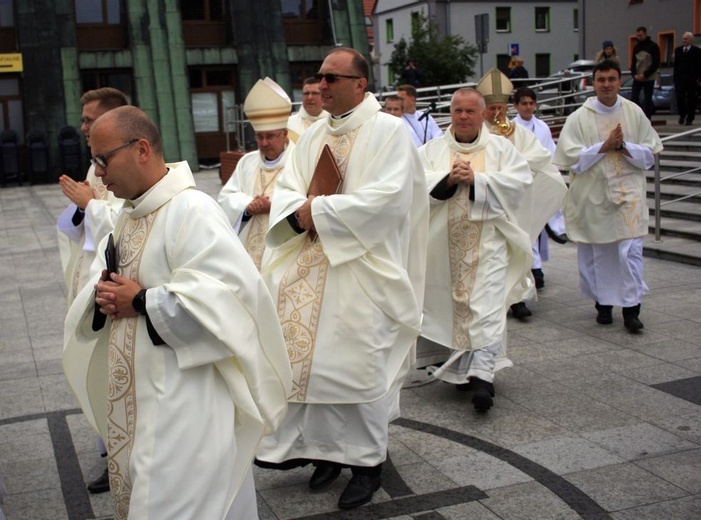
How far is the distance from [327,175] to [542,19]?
2057 inches

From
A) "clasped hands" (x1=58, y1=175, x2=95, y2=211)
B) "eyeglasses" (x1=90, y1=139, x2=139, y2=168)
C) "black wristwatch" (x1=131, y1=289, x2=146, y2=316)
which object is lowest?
"black wristwatch" (x1=131, y1=289, x2=146, y2=316)

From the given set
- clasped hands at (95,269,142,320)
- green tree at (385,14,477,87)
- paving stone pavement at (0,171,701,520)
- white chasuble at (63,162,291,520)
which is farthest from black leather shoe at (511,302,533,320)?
green tree at (385,14,477,87)

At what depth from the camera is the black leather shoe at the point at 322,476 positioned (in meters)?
5.11

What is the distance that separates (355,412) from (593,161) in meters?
4.34

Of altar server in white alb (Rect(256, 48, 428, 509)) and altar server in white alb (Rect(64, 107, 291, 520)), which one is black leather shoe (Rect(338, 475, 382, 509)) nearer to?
altar server in white alb (Rect(256, 48, 428, 509))

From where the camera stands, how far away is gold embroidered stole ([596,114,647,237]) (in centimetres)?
843

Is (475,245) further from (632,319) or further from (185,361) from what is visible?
(185,361)

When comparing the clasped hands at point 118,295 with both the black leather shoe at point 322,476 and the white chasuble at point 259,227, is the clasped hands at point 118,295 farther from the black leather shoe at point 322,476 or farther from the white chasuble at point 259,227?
the white chasuble at point 259,227

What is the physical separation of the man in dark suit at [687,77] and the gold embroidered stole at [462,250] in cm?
1424

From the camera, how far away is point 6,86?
1012 inches

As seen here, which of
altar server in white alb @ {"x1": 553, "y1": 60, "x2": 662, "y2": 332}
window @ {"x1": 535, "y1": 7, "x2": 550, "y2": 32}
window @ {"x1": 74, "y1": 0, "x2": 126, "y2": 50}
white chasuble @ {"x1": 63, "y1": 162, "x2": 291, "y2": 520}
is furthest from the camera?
window @ {"x1": 535, "y1": 7, "x2": 550, "y2": 32}

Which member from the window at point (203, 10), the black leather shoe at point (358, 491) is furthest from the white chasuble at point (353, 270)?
the window at point (203, 10)

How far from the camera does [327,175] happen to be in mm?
5086

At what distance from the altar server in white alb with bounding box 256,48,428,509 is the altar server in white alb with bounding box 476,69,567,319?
3106 millimetres
